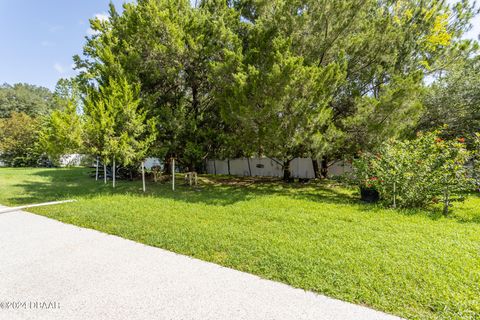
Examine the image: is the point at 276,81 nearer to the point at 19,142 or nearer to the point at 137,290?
the point at 137,290

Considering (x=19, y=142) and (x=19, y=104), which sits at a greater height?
(x=19, y=104)

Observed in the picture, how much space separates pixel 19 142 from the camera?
78.4 ft

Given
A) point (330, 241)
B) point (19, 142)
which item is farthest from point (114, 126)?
point (19, 142)

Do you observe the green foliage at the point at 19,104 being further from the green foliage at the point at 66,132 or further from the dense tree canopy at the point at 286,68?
the green foliage at the point at 66,132

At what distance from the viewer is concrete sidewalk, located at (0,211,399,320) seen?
2108mm

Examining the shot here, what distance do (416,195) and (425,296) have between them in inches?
167

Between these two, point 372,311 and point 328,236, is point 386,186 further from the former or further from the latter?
point 372,311

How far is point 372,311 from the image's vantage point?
210 cm

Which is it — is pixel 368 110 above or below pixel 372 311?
above

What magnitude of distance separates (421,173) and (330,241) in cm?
366

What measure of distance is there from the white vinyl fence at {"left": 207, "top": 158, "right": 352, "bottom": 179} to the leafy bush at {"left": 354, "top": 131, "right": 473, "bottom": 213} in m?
4.43

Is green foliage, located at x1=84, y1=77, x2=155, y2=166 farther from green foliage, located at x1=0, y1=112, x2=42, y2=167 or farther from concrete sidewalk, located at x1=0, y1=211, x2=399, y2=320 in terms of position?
green foliage, located at x1=0, y1=112, x2=42, y2=167

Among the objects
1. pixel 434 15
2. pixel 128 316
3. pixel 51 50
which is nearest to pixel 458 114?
pixel 434 15

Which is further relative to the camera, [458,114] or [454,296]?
[458,114]
